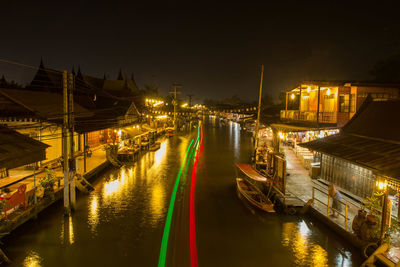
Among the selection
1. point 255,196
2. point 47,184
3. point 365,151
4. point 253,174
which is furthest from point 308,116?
point 47,184

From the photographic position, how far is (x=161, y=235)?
424 inches

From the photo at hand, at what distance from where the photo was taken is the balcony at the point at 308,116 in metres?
19.8

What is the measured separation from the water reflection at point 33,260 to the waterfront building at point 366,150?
443 inches

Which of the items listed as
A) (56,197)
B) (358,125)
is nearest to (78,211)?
(56,197)

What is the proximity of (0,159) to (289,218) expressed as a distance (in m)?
11.7

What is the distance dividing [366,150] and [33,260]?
12884 millimetres

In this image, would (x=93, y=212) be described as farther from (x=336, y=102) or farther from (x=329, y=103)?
(x=329, y=103)

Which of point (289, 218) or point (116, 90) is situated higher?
point (116, 90)

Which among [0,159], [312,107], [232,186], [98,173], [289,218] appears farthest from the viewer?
[312,107]

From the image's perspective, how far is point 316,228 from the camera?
11.7 m

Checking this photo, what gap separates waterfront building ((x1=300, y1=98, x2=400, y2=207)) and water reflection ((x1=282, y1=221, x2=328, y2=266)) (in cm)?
335

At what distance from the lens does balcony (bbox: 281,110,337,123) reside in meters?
19.8

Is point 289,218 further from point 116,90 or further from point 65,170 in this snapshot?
point 116,90

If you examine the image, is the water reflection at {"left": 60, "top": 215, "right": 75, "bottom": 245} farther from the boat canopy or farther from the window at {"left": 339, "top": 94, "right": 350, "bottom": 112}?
the window at {"left": 339, "top": 94, "right": 350, "bottom": 112}
